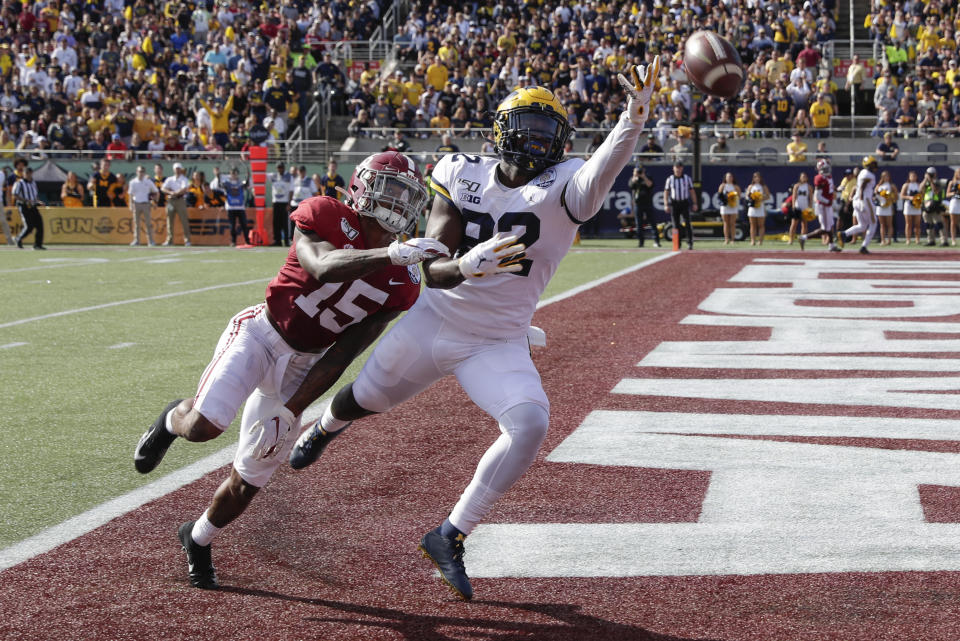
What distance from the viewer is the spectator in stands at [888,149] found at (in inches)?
914

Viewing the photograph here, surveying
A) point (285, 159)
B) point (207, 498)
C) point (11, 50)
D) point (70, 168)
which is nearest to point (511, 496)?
point (207, 498)

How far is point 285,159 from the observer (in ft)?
80.9

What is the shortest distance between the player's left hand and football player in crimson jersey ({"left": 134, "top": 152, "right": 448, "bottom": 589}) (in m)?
0.19

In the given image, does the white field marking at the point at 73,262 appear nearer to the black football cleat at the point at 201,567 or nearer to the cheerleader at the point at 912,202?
the black football cleat at the point at 201,567

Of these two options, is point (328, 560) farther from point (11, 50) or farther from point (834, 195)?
point (11, 50)

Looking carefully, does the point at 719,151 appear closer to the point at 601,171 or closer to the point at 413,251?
the point at 601,171

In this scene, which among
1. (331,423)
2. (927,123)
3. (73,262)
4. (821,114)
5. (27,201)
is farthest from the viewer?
(821,114)

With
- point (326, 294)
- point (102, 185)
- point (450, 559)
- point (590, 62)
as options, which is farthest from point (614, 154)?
point (590, 62)

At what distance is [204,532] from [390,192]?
4.31ft

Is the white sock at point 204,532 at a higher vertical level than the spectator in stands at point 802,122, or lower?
lower

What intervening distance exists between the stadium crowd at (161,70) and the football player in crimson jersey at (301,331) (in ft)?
70.9

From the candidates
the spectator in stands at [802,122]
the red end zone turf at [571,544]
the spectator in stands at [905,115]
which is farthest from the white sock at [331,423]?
the spectator in stands at [905,115]

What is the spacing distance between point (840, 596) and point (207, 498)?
8.40 ft

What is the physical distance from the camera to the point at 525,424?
12.4ft
